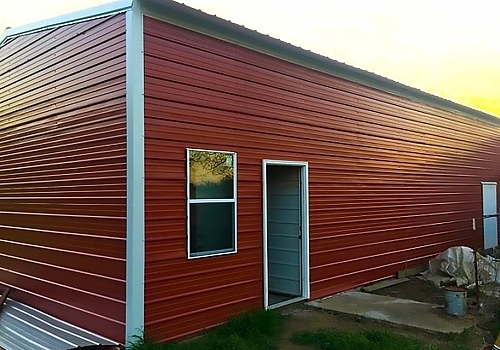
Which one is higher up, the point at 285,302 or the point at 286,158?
the point at 286,158

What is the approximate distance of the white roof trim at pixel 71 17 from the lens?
18.3ft

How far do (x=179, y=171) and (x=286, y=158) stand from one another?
7.01 feet

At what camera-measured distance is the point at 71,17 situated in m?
6.40

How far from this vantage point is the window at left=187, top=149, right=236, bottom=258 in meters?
5.95

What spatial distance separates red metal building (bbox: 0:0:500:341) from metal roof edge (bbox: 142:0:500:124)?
1.0 inches

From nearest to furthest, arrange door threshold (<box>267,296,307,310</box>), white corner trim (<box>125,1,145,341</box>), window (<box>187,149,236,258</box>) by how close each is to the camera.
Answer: white corner trim (<box>125,1,145,341</box>) → window (<box>187,149,236,258</box>) → door threshold (<box>267,296,307,310</box>)

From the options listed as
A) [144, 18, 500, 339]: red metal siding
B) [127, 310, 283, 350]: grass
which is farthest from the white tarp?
[127, 310, 283, 350]: grass

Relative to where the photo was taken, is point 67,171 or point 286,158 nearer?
point 67,171

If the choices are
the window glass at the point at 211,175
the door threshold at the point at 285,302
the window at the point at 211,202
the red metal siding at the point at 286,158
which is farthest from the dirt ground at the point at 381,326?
the window glass at the point at 211,175

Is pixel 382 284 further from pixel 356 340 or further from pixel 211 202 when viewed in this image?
pixel 211 202

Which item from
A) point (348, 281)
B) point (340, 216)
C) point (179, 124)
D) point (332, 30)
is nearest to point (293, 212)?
point (340, 216)

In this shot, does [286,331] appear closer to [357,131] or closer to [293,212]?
[293,212]

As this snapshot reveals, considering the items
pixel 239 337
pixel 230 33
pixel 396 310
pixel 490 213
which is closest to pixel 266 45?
pixel 230 33

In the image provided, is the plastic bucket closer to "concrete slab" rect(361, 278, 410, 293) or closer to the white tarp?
"concrete slab" rect(361, 278, 410, 293)
